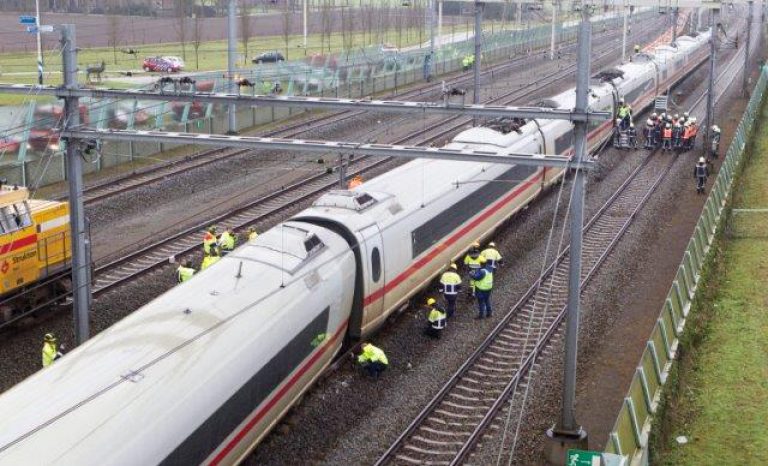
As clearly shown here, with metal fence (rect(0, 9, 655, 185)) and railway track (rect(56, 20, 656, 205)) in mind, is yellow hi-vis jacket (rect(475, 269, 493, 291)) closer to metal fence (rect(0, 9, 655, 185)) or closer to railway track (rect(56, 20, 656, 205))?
railway track (rect(56, 20, 656, 205))

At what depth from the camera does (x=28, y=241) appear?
65.2 feet

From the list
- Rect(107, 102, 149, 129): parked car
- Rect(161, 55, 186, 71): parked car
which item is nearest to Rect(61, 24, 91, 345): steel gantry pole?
Rect(107, 102, 149, 129): parked car

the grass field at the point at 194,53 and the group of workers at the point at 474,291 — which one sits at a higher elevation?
the grass field at the point at 194,53

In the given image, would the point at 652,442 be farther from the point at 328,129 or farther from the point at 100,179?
the point at 328,129

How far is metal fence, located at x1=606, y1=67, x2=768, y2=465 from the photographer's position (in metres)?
13.6

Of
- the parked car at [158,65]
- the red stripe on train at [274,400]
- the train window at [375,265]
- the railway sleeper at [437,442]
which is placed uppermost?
the parked car at [158,65]

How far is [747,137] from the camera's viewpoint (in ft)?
134

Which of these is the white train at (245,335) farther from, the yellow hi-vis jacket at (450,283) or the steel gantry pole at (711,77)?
the steel gantry pole at (711,77)

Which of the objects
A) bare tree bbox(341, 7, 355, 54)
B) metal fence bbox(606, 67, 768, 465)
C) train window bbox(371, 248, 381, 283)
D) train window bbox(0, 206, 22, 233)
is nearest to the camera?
metal fence bbox(606, 67, 768, 465)

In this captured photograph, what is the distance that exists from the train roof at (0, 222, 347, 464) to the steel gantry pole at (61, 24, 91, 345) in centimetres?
314

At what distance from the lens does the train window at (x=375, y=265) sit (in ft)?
59.4

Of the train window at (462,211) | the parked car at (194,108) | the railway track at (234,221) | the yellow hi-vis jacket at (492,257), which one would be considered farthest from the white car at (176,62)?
the yellow hi-vis jacket at (492,257)

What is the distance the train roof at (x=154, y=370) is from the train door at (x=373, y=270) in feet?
5.87

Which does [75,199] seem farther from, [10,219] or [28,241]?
[28,241]
